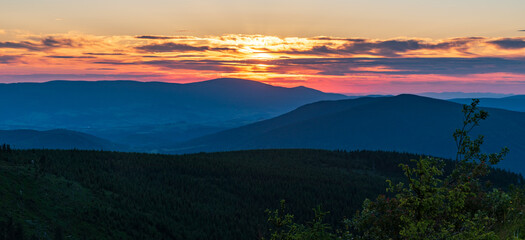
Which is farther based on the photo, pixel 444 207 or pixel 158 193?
pixel 158 193

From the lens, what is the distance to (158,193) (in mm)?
69938

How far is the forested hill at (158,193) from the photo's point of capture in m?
38.8

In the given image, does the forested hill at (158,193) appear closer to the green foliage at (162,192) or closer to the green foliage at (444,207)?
the green foliage at (162,192)

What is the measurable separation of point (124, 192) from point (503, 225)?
189 ft

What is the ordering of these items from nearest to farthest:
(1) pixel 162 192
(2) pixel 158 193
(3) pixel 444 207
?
(3) pixel 444 207 < (2) pixel 158 193 < (1) pixel 162 192

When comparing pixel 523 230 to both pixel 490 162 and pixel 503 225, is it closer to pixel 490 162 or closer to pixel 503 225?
pixel 503 225

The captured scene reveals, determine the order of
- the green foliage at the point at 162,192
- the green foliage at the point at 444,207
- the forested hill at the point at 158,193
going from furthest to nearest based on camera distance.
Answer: the green foliage at the point at 162,192
the forested hill at the point at 158,193
the green foliage at the point at 444,207

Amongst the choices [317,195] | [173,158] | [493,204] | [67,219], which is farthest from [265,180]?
[493,204]

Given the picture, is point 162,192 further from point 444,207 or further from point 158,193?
point 444,207

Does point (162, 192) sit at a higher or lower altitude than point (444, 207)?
lower

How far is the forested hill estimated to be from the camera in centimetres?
3881

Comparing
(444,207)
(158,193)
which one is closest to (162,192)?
(158,193)

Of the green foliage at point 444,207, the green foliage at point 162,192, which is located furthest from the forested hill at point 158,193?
the green foliage at point 444,207

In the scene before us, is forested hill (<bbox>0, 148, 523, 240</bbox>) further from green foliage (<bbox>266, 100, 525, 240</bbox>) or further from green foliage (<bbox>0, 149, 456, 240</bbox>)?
green foliage (<bbox>266, 100, 525, 240</bbox>)
